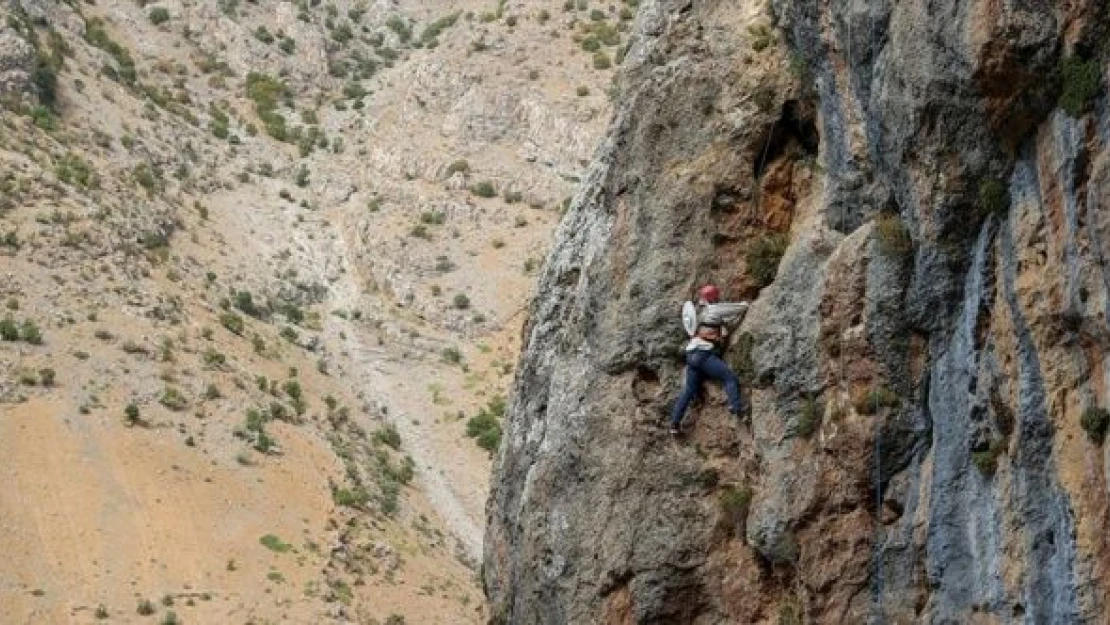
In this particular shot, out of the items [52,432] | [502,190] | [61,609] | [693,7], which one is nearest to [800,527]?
[693,7]

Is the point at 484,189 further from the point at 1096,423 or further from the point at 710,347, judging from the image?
the point at 1096,423

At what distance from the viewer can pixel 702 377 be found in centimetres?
2056

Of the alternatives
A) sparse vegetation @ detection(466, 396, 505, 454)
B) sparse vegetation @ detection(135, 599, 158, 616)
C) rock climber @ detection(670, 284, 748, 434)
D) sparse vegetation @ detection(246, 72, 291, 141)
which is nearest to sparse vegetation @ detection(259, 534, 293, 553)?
sparse vegetation @ detection(135, 599, 158, 616)

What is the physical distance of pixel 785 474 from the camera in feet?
62.4

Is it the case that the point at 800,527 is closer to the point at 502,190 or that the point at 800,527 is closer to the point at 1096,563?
the point at 1096,563

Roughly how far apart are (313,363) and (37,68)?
1252 cm

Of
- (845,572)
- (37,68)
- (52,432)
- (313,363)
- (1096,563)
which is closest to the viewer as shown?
(1096,563)

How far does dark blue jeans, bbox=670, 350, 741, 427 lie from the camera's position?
2016 cm

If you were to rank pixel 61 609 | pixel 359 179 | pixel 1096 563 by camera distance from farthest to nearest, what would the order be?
1. pixel 359 179
2. pixel 61 609
3. pixel 1096 563

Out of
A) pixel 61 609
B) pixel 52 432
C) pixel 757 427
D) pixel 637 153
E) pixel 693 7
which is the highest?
pixel 693 7

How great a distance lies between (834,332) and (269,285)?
30484mm

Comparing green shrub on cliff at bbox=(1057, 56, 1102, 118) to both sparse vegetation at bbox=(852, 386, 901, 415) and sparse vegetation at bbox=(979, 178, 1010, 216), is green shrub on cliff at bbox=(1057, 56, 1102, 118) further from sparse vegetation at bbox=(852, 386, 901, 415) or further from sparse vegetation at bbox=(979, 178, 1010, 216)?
sparse vegetation at bbox=(852, 386, 901, 415)

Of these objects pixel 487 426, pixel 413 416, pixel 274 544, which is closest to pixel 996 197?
pixel 274 544

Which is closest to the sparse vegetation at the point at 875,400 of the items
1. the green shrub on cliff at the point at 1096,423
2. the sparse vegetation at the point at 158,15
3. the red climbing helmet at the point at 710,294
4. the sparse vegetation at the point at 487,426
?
the red climbing helmet at the point at 710,294
